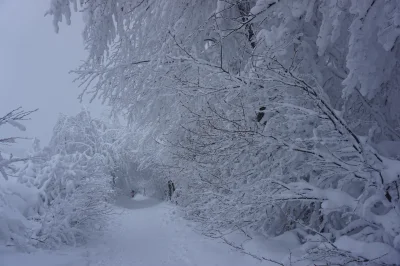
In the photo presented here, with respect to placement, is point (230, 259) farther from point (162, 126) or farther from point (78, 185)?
point (78, 185)

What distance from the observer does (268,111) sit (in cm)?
320

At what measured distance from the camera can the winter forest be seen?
8.61ft

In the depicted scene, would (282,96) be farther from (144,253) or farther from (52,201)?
(52,201)

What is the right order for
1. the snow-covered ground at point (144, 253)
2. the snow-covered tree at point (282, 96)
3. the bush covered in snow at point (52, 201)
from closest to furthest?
the snow-covered tree at point (282, 96), the snow-covered ground at point (144, 253), the bush covered in snow at point (52, 201)

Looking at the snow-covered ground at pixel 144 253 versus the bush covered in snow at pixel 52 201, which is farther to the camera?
the bush covered in snow at pixel 52 201

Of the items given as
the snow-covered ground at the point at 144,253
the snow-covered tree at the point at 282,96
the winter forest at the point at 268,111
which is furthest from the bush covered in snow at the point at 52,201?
the snow-covered tree at the point at 282,96

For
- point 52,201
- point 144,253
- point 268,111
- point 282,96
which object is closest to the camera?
point 268,111

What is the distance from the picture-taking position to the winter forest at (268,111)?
2.62 meters

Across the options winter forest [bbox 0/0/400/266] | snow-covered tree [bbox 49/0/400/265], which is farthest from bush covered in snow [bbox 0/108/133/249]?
snow-covered tree [bbox 49/0/400/265]

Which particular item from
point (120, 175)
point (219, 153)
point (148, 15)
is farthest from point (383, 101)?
point (120, 175)

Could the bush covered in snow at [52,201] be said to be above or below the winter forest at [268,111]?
below

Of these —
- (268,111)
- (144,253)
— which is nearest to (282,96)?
(268,111)

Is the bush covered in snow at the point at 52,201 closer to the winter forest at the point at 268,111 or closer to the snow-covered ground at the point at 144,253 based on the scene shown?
the winter forest at the point at 268,111

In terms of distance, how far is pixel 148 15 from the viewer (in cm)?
489
